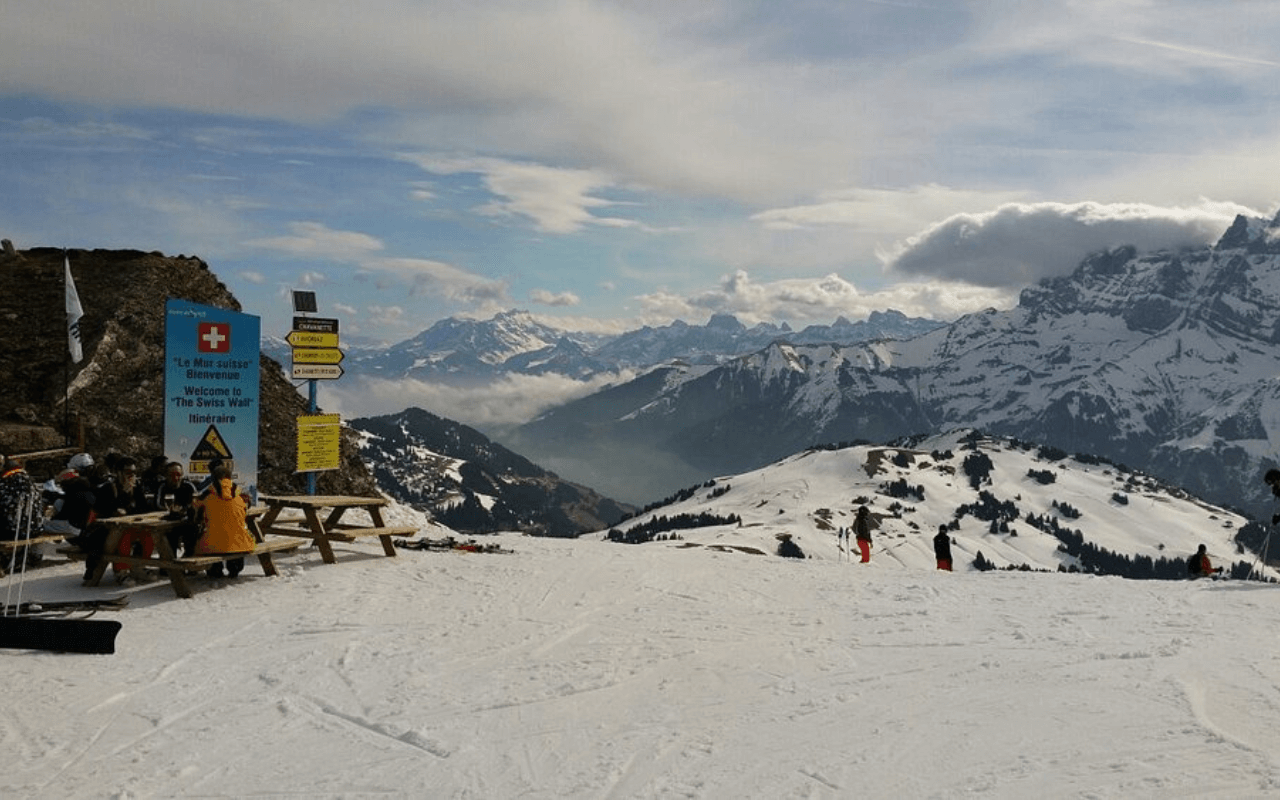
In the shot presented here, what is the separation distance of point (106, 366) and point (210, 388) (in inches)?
320

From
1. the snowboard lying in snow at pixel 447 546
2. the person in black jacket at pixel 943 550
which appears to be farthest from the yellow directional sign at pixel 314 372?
the person in black jacket at pixel 943 550

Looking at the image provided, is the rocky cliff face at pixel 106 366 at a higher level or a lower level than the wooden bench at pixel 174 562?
higher

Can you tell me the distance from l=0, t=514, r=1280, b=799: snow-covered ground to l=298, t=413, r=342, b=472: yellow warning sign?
6759 mm

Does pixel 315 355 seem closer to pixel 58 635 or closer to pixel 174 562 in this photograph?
pixel 174 562

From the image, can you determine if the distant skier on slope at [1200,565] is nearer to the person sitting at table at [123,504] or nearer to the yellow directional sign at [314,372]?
the yellow directional sign at [314,372]

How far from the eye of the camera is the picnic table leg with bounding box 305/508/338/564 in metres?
16.5

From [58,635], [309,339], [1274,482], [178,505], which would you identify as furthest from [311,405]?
[1274,482]

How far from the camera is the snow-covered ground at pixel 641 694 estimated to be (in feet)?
24.1

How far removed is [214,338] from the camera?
18688 millimetres

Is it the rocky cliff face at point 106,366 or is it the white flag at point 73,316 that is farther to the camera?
the rocky cliff face at point 106,366

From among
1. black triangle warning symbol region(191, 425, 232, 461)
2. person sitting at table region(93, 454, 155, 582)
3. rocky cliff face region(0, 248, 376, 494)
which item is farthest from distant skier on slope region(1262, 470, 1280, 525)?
rocky cliff face region(0, 248, 376, 494)

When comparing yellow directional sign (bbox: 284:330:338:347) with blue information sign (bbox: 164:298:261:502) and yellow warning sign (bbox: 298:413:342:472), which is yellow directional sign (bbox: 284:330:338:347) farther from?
blue information sign (bbox: 164:298:261:502)

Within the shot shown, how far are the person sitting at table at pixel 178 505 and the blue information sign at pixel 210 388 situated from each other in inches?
106

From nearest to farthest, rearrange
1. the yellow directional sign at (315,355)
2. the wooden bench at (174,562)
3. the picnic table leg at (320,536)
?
the wooden bench at (174,562), the picnic table leg at (320,536), the yellow directional sign at (315,355)
